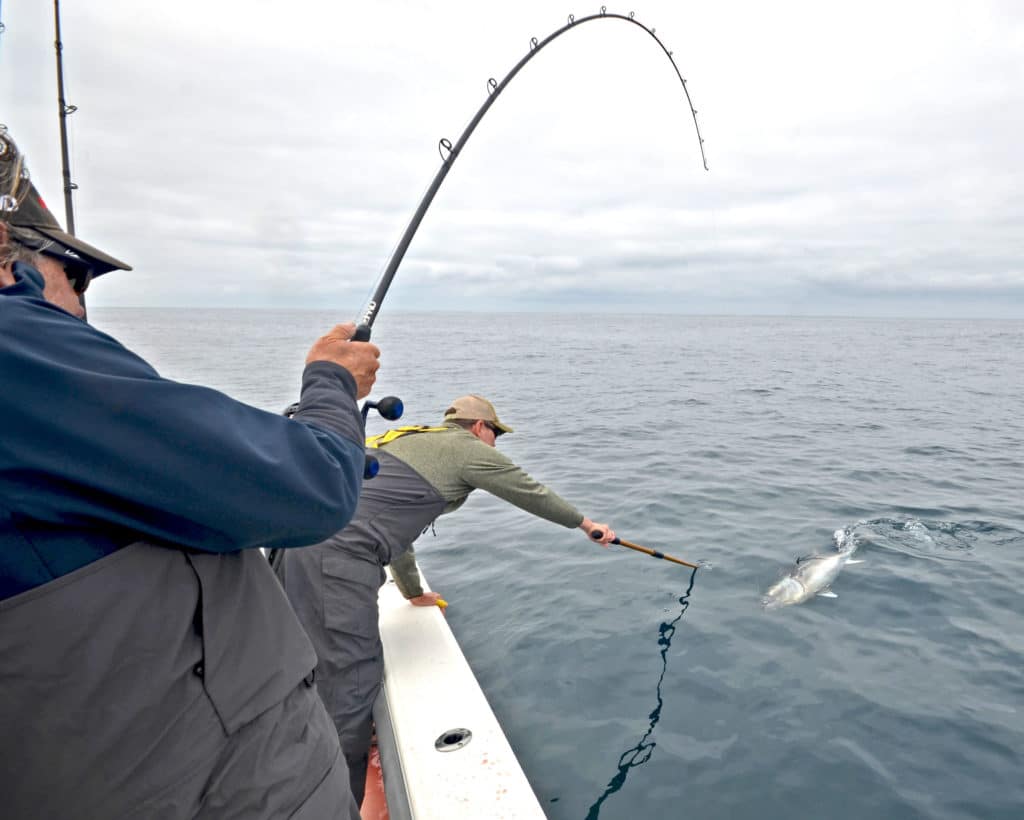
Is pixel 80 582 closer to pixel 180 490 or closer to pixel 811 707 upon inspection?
pixel 180 490

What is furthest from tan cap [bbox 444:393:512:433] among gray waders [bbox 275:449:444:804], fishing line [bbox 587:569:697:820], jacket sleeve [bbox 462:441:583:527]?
fishing line [bbox 587:569:697:820]

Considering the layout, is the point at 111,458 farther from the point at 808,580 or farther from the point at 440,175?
the point at 808,580

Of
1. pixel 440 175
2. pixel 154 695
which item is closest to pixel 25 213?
pixel 154 695

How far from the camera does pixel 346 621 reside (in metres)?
3.62

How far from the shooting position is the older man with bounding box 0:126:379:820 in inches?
45.0

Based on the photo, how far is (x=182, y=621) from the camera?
1.35 metres

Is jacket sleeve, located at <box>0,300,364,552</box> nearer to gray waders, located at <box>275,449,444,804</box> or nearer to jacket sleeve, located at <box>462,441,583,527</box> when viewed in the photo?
gray waders, located at <box>275,449,444,804</box>

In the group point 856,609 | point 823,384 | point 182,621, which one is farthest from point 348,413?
point 823,384

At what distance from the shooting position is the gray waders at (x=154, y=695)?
1178 millimetres

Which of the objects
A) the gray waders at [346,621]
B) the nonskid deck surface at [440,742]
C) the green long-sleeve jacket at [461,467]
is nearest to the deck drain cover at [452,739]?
the nonskid deck surface at [440,742]

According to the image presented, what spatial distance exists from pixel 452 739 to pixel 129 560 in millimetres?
2772

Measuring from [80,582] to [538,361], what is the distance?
40485 millimetres

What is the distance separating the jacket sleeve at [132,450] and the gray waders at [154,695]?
0.12 metres

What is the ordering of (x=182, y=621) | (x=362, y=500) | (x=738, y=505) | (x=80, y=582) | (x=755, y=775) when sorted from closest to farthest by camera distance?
(x=80, y=582), (x=182, y=621), (x=362, y=500), (x=755, y=775), (x=738, y=505)
